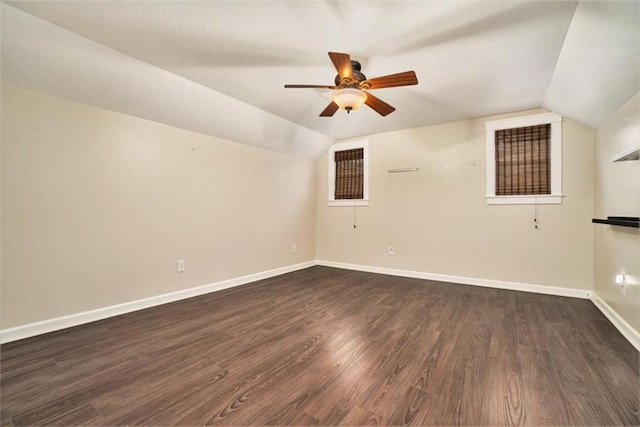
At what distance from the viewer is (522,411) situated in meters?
1.44

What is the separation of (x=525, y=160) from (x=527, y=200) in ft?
1.81

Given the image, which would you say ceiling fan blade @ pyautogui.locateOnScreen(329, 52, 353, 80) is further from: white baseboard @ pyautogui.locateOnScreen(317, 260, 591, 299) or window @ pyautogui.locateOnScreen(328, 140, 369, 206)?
white baseboard @ pyautogui.locateOnScreen(317, 260, 591, 299)

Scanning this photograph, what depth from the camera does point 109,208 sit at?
109 inches

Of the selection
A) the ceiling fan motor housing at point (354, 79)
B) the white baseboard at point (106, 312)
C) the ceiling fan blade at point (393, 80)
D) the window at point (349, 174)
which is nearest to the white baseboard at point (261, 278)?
the white baseboard at point (106, 312)

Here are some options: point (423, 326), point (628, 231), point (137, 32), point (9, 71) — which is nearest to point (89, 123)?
point (9, 71)

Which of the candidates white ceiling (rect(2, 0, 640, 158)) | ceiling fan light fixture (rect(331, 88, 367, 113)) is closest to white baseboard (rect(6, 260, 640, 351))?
white ceiling (rect(2, 0, 640, 158))


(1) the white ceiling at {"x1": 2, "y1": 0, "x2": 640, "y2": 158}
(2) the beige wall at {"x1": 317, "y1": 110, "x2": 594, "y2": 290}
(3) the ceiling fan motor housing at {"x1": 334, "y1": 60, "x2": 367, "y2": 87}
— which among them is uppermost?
(1) the white ceiling at {"x1": 2, "y1": 0, "x2": 640, "y2": 158}

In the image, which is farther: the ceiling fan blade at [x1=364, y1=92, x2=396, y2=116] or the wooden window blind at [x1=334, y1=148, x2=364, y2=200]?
the wooden window blind at [x1=334, y1=148, x2=364, y2=200]

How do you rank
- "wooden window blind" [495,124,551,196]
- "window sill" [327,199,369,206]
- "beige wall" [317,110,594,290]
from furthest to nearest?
"window sill" [327,199,369,206] → "wooden window blind" [495,124,551,196] → "beige wall" [317,110,594,290]

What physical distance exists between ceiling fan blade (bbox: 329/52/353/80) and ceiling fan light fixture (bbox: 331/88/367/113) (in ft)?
0.39

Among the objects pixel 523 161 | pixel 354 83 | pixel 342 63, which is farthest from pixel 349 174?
pixel 342 63

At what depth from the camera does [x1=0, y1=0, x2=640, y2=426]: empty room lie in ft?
5.42

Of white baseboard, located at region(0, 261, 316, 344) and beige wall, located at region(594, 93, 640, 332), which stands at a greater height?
beige wall, located at region(594, 93, 640, 332)

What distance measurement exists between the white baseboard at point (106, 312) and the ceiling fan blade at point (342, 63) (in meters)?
3.03
